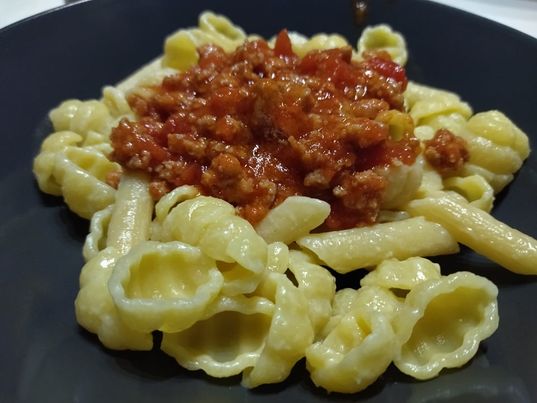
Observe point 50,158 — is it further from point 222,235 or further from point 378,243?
point 378,243

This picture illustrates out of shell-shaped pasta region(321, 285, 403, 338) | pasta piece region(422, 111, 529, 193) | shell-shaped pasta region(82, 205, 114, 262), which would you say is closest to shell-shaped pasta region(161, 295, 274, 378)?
shell-shaped pasta region(321, 285, 403, 338)

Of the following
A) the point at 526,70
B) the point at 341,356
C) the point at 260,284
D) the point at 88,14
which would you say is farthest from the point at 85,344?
the point at 526,70

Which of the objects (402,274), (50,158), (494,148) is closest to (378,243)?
(402,274)

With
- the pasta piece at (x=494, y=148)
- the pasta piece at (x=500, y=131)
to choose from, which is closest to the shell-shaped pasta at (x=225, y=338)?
the pasta piece at (x=494, y=148)

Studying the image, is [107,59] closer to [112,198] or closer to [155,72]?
[155,72]

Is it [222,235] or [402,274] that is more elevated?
[222,235]

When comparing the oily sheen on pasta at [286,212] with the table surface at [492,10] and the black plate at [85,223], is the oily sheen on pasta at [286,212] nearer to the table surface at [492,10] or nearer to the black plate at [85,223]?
the black plate at [85,223]
